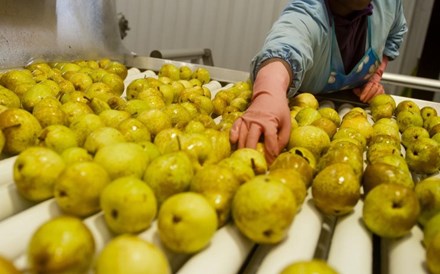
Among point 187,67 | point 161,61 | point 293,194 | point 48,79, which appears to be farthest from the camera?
point 161,61

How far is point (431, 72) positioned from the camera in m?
4.71

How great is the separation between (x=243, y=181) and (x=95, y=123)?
0.54m

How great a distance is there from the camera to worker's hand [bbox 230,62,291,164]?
4.34 ft

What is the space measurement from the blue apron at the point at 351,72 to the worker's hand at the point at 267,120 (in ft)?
2.26

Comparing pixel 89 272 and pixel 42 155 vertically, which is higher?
pixel 42 155

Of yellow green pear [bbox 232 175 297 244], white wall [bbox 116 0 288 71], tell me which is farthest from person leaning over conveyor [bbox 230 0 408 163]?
white wall [bbox 116 0 288 71]

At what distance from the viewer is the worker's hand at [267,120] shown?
132 cm

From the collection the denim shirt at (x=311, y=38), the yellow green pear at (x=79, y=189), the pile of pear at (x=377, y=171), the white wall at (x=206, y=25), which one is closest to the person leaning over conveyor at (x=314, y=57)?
the denim shirt at (x=311, y=38)

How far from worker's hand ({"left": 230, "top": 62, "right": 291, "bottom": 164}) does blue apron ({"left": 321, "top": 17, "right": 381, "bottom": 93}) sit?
0.69m

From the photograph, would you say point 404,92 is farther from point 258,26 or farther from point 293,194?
point 293,194

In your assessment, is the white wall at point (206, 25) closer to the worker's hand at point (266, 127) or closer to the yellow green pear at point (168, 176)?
the worker's hand at point (266, 127)

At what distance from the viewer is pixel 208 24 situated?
14.2 feet

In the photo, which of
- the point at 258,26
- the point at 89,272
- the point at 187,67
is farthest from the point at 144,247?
the point at 258,26

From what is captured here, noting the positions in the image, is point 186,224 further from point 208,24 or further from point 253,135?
point 208,24
